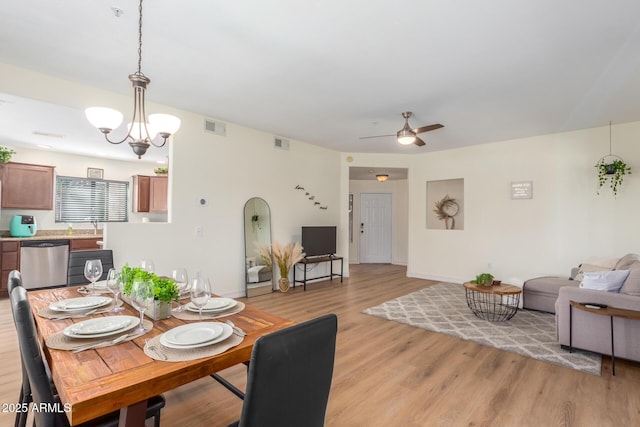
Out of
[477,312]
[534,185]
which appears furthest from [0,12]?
[534,185]

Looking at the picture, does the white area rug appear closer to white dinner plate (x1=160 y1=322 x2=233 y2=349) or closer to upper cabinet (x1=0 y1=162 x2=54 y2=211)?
white dinner plate (x1=160 y1=322 x2=233 y2=349)

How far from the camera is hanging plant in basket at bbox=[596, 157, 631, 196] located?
463 centimetres

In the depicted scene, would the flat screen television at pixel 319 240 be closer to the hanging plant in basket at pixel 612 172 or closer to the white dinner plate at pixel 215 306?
the white dinner plate at pixel 215 306

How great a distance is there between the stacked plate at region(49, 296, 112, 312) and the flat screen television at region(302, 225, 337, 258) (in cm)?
411

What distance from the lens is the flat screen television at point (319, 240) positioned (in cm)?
589

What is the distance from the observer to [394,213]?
8.99m

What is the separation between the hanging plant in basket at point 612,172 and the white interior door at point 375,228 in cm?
480

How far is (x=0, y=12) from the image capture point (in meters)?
2.27

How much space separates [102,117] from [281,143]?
11.9 feet

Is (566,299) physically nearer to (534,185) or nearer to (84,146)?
(534,185)

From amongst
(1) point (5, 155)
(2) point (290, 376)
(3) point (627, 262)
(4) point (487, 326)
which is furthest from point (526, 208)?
(1) point (5, 155)

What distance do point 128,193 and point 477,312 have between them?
708cm

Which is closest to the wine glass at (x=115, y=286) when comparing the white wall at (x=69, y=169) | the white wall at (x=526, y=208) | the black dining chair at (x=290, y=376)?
the black dining chair at (x=290, y=376)

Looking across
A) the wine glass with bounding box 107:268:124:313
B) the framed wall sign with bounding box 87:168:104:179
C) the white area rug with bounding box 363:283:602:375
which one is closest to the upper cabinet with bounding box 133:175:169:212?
the framed wall sign with bounding box 87:168:104:179
